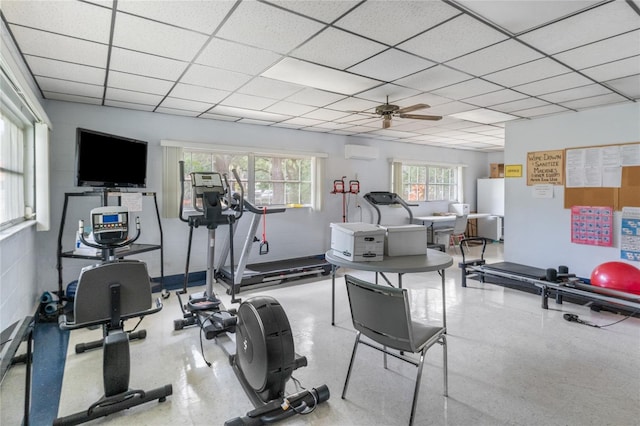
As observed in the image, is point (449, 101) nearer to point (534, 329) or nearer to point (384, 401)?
point (534, 329)

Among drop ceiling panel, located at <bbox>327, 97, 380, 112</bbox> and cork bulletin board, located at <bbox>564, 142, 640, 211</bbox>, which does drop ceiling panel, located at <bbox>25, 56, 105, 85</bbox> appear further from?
cork bulletin board, located at <bbox>564, 142, 640, 211</bbox>

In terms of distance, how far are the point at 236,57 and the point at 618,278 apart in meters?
4.40

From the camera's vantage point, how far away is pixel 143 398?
7.15 ft

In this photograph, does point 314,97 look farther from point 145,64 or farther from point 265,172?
point 265,172

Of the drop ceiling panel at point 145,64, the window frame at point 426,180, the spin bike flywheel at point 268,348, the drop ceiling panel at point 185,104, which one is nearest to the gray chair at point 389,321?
the spin bike flywheel at point 268,348

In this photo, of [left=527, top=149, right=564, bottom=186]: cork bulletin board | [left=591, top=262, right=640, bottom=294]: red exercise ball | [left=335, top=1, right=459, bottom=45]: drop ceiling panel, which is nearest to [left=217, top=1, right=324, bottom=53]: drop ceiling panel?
[left=335, top=1, right=459, bottom=45]: drop ceiling panel

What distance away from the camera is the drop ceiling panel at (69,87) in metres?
3.47

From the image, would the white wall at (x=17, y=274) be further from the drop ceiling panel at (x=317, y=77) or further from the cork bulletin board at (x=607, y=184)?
the cork bulletin board at (x=607, y=184)

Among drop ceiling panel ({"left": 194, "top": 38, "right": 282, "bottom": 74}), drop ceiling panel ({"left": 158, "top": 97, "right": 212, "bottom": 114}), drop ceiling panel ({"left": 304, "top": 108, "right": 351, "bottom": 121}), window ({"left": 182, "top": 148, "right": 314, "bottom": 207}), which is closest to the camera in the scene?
drop ceiling panel ({"left": 194, "top": 38, "right": 282, "bottom": 74})

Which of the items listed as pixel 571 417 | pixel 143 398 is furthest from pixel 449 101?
pixel 143 398

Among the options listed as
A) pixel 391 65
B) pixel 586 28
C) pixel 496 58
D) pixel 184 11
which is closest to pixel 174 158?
pixel 184 11

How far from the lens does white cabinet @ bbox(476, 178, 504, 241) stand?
866cm

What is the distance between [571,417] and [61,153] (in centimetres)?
561

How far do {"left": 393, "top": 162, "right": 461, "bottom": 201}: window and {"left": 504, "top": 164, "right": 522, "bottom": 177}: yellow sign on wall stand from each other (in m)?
2.36
